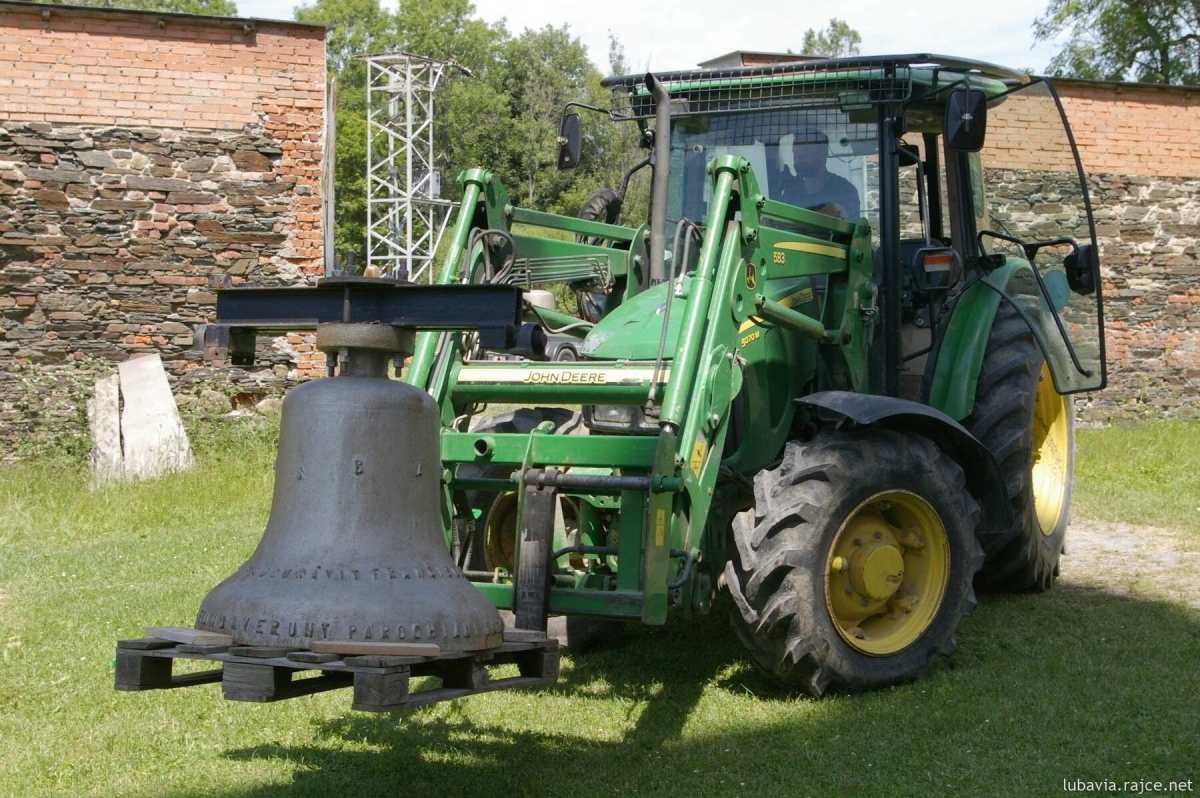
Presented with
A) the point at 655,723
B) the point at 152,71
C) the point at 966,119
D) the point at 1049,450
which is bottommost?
the point at 655,723

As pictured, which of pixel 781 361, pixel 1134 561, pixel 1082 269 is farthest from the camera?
pixel 1134 561

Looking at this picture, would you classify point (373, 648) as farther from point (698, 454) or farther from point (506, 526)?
point (506, 526)

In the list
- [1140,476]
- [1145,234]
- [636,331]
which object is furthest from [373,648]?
[1145,234]

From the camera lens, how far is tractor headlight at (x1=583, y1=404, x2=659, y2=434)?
5.46 meters

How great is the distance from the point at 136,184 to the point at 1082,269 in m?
8.97

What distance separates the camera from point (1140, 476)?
1162 centimetres

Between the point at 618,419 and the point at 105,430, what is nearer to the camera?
the point at 618,419

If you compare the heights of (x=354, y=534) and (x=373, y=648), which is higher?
(x=354, y=534)

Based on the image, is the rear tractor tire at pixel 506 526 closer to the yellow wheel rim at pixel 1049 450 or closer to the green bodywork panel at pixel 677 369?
the green bodywork panel at pixel 677 369

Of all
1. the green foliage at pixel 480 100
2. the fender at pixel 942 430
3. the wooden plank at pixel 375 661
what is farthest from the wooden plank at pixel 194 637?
the green foliage at pixel 480 100

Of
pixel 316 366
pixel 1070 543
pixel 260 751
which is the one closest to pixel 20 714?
pixel 260 751

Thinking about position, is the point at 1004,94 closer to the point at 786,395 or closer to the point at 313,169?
the point at 786,395

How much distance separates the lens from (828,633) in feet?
17.0

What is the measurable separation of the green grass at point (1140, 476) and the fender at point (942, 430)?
374cm
